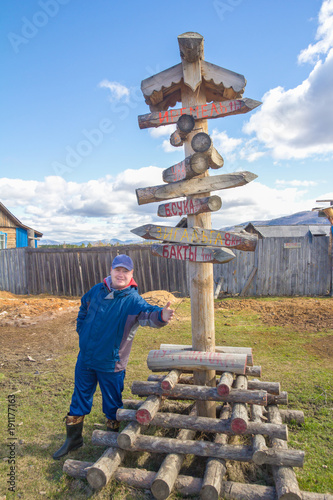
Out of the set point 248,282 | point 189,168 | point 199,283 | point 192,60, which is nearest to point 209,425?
point 199,283

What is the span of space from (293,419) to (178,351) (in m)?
1.57

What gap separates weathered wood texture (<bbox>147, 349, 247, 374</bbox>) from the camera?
3.26m

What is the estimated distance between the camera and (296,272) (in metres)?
12.6

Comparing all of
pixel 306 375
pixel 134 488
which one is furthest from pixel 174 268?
pixel 134 488

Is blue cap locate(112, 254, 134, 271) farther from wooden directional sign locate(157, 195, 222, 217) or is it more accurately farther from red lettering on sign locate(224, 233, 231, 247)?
red lettering on sign locate(224, 233, 231, 247)

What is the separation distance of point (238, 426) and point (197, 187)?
2.28m

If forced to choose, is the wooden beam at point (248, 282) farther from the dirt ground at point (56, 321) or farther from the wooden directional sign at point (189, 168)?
the wooden directional sign at point (189, 168)

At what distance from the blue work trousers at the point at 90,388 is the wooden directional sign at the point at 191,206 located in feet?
5.71

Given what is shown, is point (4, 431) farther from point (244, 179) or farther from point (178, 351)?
point (244, 179)

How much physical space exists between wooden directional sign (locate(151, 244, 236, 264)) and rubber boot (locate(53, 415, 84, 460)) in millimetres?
1873

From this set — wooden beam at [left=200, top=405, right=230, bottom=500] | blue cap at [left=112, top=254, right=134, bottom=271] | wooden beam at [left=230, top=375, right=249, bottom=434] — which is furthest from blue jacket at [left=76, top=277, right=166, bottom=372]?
wooden beam at [left=200, top=405, right=230, bottom=500]

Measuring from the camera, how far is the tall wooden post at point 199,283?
11.2 ft

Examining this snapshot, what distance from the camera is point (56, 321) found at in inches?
368

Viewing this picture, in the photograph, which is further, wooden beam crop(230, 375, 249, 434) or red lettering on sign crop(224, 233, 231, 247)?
red lettering on sign crop(224, 233, 231, 247)
